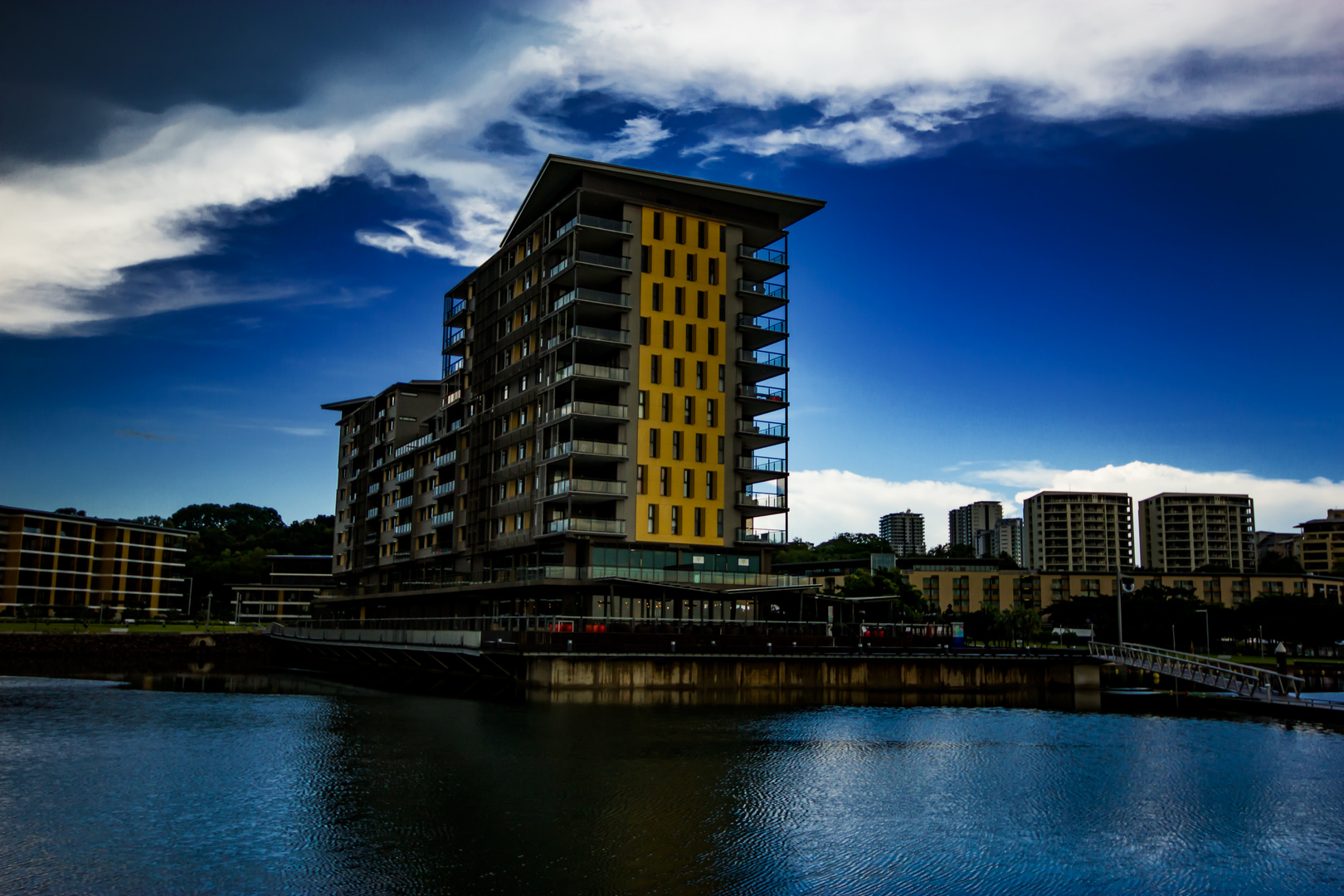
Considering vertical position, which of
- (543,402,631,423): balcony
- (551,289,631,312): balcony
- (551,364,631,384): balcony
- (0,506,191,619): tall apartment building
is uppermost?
(551,289,631,312): balcony

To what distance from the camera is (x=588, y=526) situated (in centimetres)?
8131

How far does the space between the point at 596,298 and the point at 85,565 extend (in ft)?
430

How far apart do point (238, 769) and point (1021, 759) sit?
94.7 ft

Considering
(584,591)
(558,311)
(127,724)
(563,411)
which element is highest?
(558,311)

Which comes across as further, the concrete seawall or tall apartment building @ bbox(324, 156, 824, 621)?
the concrete seawall

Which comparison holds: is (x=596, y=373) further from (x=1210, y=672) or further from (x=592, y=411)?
(x=1210, y=672)

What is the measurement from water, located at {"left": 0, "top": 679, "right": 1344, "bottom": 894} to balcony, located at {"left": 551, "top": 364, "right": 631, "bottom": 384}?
122 feet

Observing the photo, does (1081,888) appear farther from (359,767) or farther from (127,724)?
(127,724)

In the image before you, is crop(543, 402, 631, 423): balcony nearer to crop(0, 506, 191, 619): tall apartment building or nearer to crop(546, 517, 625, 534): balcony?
crop(546, 517, 625, 534): balcony

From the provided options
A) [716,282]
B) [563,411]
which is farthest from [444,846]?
[716,282]

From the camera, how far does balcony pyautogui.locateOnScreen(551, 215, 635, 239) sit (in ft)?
279

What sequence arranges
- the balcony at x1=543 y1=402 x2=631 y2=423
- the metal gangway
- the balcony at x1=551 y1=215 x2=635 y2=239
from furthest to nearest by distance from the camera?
the balcony at x1=551 y1=215 x2=635 y2=239 < the balcony at x1=543 y1=402 x2=631 y2=423 < the metal gangway

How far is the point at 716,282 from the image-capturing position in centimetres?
8944

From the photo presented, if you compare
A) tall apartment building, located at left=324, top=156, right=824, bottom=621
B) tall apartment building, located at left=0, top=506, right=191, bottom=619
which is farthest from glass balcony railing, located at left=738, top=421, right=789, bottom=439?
tall apartment building, located at left=0, top=506, right=191, bottom=619
